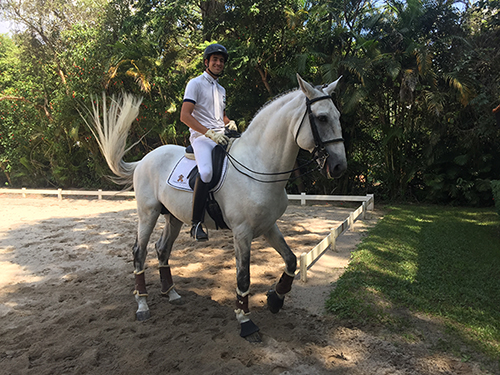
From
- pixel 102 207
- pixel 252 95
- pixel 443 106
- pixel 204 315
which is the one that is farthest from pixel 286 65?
pixel 204 315

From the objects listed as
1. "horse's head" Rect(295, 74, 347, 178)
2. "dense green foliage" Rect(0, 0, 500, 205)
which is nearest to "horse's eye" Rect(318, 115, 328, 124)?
"horse's head" Rect(295, 74, 347, 178)

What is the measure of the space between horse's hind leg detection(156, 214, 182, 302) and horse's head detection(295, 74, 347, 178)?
2.32m

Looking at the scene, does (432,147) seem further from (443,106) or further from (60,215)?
(60,215)

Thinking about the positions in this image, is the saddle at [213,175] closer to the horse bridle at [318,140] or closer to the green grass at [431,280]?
the horse bridle at [318,140]

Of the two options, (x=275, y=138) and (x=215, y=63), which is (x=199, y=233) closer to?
(x=275, y=138)

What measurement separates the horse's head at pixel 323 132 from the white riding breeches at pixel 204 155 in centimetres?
105

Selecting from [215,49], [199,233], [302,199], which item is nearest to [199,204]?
[199,233]

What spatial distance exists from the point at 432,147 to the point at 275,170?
9943 mm

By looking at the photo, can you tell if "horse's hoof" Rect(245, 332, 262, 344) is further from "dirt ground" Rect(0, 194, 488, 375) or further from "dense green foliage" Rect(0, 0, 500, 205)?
"dense green foliage" Rect(0, 0, 500, 205)

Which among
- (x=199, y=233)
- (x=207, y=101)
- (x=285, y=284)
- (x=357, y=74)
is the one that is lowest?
(x=285, y=284)

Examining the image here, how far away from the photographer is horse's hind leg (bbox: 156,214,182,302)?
4.41 metres

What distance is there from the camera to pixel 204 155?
3.59 metres

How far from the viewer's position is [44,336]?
11.5 ft

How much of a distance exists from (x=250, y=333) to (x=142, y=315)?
4.63 feet
